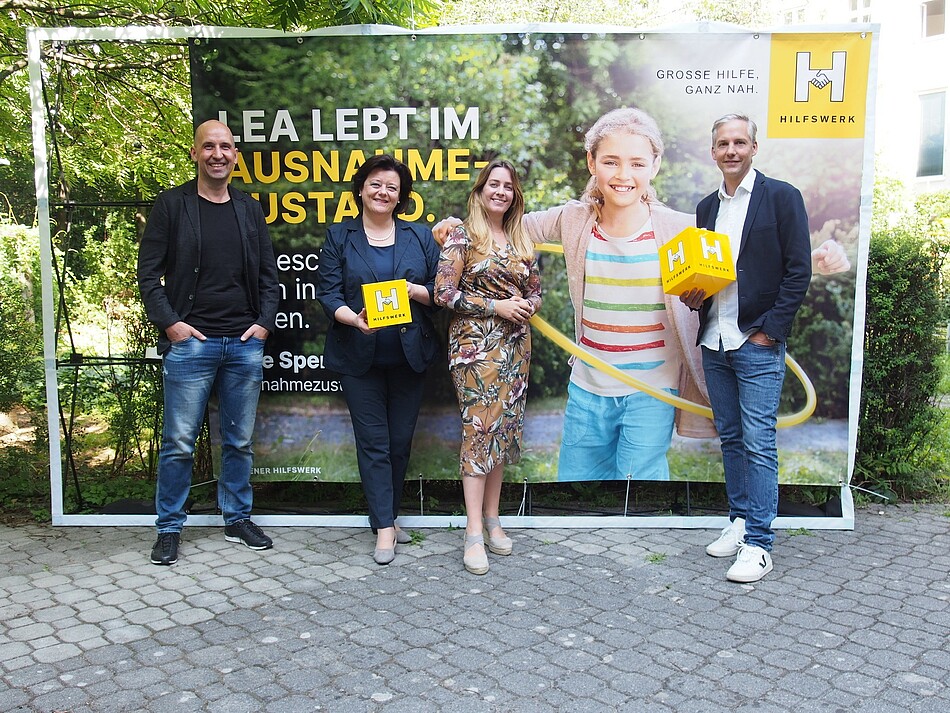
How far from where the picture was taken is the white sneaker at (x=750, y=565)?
4273 millimetres

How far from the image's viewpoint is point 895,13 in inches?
792

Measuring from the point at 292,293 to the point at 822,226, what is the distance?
3.15 metres

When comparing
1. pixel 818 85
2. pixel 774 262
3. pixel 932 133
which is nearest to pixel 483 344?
pixel 774 262

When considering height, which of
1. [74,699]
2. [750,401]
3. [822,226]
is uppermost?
[822,226]

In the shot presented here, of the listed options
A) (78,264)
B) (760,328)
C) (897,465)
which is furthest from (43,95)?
(897,465)

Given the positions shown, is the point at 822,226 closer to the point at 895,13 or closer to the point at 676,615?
the point at 676,615

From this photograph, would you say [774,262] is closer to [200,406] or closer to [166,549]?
[200,406]

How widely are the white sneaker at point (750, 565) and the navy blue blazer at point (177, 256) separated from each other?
285cm

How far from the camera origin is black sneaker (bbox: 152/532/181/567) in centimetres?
459

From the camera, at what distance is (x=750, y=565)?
170 inches

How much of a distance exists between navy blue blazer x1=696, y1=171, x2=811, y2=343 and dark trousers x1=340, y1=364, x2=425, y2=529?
187cm

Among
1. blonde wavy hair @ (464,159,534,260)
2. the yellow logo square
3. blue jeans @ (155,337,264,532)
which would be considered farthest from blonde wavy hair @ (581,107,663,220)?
blue jeans @ (155,337,264,532)

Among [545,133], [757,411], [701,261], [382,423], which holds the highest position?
[545,133]

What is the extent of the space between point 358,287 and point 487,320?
73 cm
